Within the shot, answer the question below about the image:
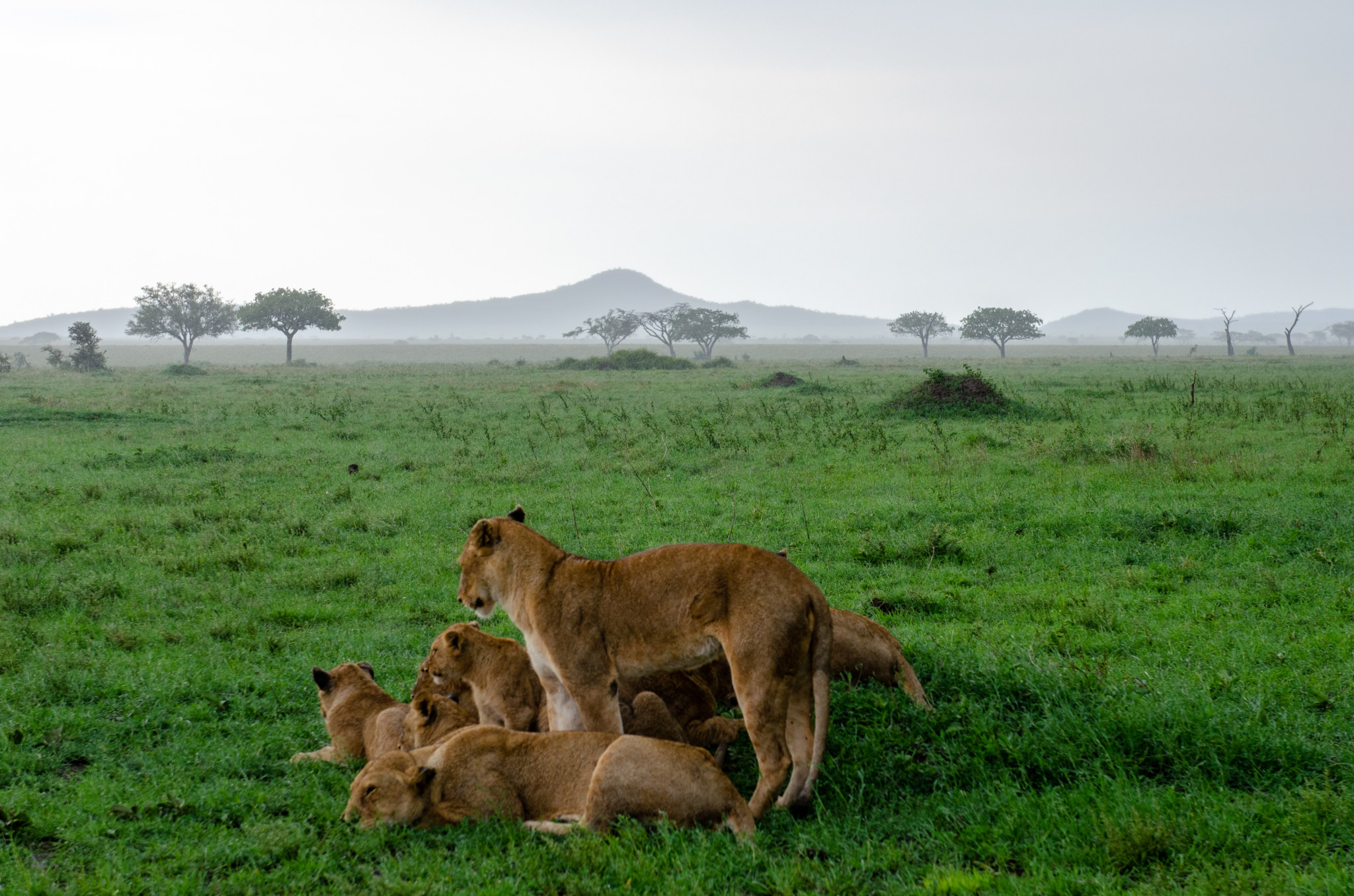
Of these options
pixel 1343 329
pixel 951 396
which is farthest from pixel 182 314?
pixel 1343 329

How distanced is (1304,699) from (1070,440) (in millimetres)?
12589

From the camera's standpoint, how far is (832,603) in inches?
375

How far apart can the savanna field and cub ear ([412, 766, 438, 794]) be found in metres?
0.31

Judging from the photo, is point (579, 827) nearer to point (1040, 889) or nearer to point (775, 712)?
point (775, 712)

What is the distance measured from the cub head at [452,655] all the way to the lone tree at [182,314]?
85763mm

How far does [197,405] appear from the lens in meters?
29.8

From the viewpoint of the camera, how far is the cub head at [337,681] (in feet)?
20.8

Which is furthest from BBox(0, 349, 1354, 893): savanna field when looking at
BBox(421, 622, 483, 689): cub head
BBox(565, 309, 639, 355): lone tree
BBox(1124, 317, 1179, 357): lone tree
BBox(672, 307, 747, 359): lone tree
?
BBox(1124, 317, 1179, 357): lone tree

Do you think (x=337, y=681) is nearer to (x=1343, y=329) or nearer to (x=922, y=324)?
(x=922, y=324)

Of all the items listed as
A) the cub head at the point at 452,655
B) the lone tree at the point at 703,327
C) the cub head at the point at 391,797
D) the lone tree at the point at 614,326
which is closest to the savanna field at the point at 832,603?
the cub head at the point at 391,797

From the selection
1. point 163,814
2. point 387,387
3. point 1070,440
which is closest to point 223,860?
point 163,814

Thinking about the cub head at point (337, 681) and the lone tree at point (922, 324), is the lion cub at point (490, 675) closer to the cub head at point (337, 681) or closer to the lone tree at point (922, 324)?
the cub head at point (337, 681)

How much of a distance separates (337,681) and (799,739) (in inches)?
131

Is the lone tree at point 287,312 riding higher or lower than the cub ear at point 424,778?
higher
